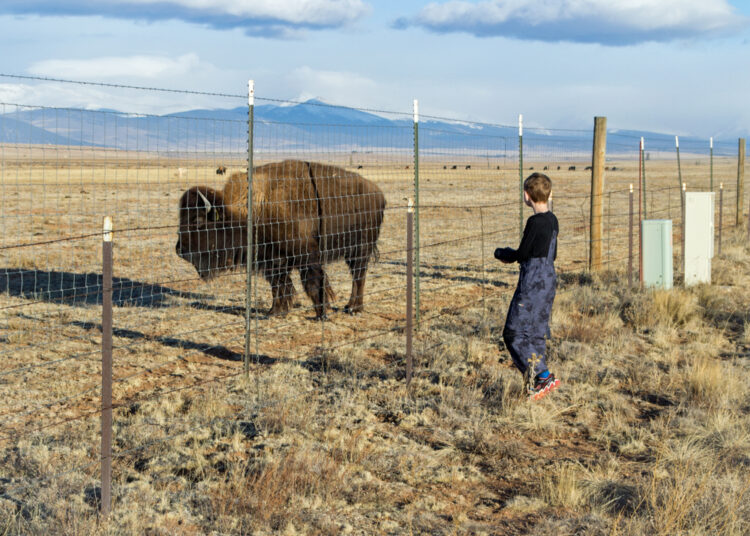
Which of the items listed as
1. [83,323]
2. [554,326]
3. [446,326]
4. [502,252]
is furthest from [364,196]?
[502,252]

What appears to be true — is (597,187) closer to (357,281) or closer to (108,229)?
(357,281)

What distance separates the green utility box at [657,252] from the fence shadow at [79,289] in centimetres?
628

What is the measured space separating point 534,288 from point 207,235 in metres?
4.55

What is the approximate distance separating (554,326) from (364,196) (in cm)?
307

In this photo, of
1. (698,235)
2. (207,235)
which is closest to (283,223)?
(207,235)

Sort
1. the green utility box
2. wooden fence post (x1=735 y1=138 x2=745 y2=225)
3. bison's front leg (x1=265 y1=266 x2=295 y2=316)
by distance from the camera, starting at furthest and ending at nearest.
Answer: wooden fence post (x1=735 y1=138 x2=745 y2=225), the green utility box, bison's front leg (x1=265 y1=266 x2=295 y2=316)

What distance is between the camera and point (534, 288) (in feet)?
19.7

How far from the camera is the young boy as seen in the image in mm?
5891

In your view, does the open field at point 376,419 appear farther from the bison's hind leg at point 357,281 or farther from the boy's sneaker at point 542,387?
the bison's hind leg at point 357,281

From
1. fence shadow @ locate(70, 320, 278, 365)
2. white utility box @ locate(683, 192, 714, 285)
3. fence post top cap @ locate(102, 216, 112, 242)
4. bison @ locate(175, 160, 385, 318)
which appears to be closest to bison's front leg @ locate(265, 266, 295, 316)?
bison @ locate(175, 160, 385, 318)

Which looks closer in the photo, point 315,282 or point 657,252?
point 315,282

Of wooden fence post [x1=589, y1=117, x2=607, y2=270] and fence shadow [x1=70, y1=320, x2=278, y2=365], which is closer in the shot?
fence shadow [x1=70, y1=320, x2=278, y2=365]

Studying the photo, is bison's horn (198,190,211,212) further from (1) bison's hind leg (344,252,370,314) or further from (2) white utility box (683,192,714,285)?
(2) white utility box (683,192,714,285)

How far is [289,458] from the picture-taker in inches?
190
